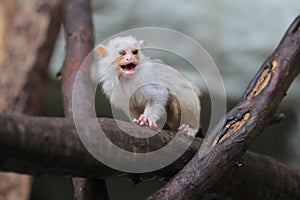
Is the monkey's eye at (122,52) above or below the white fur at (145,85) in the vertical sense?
above

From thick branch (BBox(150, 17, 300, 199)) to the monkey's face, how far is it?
401 millimetres

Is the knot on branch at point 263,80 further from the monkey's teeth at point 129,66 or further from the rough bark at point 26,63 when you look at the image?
the rough bark at point 26,63

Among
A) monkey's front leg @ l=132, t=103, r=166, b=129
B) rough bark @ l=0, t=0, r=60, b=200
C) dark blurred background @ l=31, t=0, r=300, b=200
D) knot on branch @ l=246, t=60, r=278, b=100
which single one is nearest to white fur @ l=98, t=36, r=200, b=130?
monkey's front leg @ l=132, t=103, r=166, b=129

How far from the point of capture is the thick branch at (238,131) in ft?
5.03

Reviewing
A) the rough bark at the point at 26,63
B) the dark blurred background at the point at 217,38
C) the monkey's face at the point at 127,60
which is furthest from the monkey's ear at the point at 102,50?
the dark blurred background at the point at 217,38

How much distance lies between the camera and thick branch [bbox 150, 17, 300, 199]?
1.53 m

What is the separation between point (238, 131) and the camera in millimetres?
1612

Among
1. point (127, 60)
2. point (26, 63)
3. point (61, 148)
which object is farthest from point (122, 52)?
point (26, 63)

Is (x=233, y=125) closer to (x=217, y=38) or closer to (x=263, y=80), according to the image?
(x=263, y=80)

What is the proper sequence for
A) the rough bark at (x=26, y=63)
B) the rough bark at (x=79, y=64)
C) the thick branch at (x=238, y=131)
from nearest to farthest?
the thick branch at (x=238, y=131), the rough bark at (x=79, y=64), the rough bark at (x=26, y=63)

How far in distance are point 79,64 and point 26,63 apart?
38.3 inches

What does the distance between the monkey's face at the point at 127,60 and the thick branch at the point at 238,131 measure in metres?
0.40

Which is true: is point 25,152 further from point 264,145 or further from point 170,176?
point 264,145

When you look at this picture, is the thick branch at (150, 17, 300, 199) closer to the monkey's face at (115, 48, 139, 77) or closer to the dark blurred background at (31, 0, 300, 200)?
the monkey's face at (115, 48, 139, 77)
